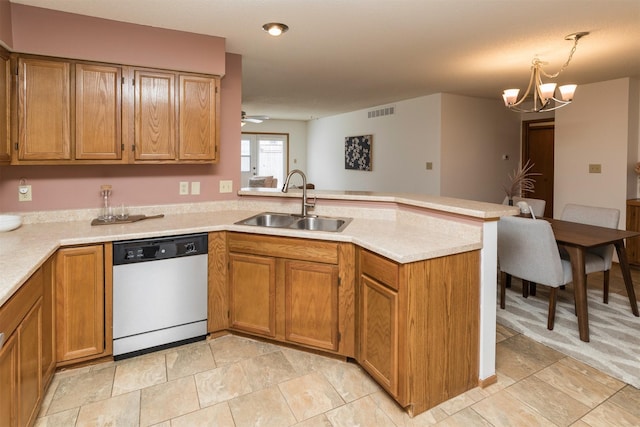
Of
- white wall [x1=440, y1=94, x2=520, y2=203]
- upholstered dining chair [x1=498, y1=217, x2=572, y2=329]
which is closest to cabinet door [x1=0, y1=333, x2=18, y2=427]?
upholstered dining chair [x1=498, y1=217, x2=572, y2=329]

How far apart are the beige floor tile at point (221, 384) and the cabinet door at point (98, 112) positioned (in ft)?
5.29

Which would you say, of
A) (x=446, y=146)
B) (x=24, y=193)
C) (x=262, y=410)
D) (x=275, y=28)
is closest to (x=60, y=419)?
(x=262, y=410)

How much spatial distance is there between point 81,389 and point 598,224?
4.20m

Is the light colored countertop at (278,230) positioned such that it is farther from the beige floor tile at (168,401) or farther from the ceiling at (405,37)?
the ceiling at (405,37)

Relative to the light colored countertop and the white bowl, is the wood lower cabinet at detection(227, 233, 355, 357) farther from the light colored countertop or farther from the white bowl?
the white bowl

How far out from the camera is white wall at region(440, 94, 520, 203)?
18.0ft

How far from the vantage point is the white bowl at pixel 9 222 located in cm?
231

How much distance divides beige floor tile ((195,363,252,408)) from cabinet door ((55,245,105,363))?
2.26ft

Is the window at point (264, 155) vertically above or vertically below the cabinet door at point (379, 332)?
above

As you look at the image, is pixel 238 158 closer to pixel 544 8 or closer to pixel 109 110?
pixel 109 110

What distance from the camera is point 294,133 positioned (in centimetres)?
916

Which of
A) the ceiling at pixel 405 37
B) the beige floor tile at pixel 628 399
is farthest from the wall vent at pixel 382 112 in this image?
the beige floor tile at pixel 628 399

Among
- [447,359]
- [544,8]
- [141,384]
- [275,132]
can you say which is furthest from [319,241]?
[275,132]

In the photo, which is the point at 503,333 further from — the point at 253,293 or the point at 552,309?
the point at 253,293
